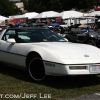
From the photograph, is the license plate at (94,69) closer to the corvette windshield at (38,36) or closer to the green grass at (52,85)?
the green grass at (52,85)

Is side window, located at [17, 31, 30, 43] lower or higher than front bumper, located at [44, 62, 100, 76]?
higher

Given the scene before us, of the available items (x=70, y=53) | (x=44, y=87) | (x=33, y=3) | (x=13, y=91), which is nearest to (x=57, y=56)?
(x=70, y=53)

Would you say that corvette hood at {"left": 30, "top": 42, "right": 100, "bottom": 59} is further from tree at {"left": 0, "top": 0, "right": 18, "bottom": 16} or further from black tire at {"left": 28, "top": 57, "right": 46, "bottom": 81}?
tree at {"left": 0, "top": 0, "right": 18, "bottom": 16}

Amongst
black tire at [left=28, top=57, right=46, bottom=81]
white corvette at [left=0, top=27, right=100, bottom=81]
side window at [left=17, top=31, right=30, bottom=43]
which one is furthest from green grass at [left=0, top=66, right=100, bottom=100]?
side window at [left=17, top=31, right=30, bottom=43]

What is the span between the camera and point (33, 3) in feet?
273

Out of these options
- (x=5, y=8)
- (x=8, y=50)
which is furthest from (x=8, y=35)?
(x=5, y=8)

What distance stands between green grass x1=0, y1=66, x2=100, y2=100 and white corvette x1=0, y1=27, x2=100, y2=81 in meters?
0.28

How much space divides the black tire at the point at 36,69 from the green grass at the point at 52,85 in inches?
4.7

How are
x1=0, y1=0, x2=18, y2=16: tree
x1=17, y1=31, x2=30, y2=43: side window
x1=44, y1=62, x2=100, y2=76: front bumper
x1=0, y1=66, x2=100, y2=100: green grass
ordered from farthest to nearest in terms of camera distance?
x1=0, y1=0, x2=18, y2=16: tree → x1=17, y1=31, x2=30, y2=43: side window → x1=44, y1=62, x2=100, y2=76: front bumper → x1=0, y1=66, x2=100, y2=100: green grass

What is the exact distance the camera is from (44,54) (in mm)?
6195

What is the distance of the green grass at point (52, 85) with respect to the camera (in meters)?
5.59

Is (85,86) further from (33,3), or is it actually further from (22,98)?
(33,3)

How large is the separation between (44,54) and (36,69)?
20.1 inches

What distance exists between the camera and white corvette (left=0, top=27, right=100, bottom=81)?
5883 millimetres
